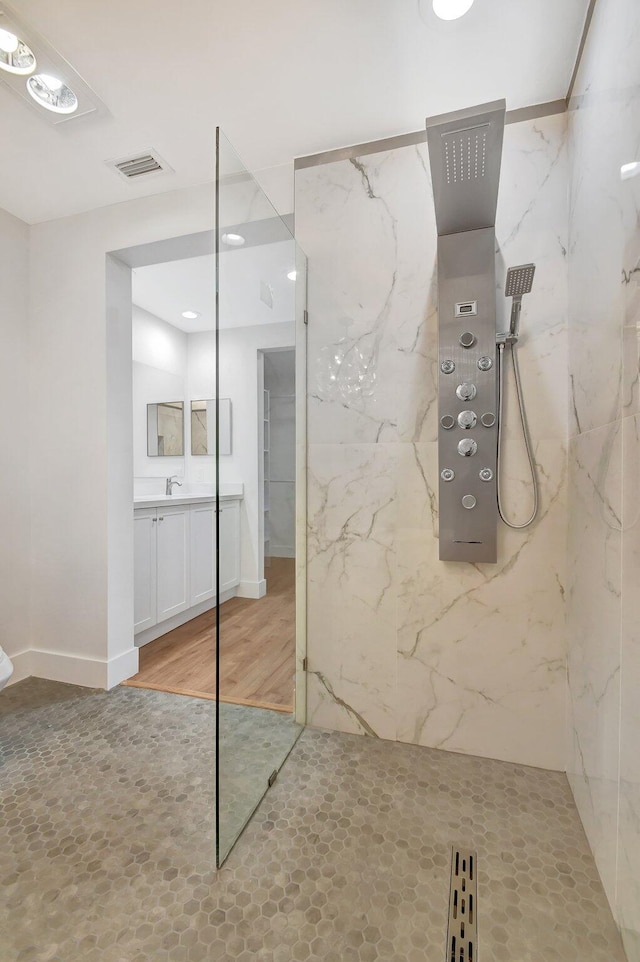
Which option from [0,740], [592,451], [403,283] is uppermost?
[403,283]

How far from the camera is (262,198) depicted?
58.2 inches

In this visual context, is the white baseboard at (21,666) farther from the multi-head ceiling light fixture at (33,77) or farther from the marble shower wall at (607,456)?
the marble shower wall at (607,456)

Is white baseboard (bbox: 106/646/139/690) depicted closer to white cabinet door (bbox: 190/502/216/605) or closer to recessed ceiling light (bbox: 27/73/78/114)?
white cabinet door (bbox: 190/502/216/605)

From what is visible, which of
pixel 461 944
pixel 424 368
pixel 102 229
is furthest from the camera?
pixel 102 229

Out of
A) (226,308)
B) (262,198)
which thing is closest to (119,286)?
(262,198)

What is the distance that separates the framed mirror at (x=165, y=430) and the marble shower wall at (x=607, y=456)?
3.34 m

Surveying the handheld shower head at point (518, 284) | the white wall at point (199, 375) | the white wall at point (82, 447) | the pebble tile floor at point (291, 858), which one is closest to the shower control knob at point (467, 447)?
the handheld shower head at point (518, 284)

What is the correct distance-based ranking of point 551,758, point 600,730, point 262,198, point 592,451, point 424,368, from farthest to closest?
point 424,368
point 551,758
point 262,198
point 592,451
point 600,730

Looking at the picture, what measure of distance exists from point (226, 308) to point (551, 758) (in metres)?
1.95

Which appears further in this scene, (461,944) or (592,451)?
(592,451)

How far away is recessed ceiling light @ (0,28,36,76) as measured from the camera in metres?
1.38

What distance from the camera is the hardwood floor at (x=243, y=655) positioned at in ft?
4.41

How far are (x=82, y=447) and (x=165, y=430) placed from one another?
167cm

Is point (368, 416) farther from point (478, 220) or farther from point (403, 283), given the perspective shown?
point (478, 220)
